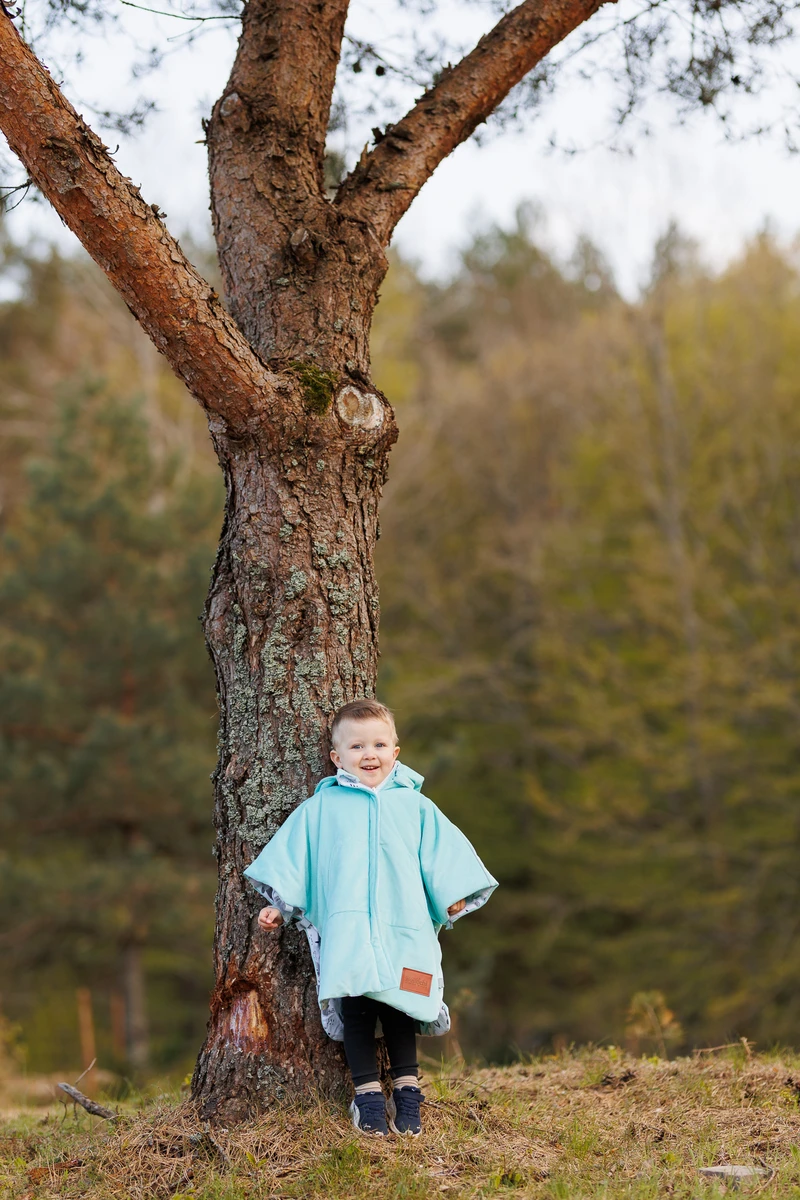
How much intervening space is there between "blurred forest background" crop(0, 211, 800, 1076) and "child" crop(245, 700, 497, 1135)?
7578 millimetres

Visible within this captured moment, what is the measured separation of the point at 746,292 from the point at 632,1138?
539 inches

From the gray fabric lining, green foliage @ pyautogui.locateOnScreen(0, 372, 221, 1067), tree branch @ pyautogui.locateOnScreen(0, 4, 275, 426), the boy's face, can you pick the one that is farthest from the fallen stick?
green foliage @ pyautogui.locateOnScreen(0, 372, 221, 1067)

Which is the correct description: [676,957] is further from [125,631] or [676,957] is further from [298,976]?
[298,976]

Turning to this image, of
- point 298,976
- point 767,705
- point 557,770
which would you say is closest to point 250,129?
point 298,976

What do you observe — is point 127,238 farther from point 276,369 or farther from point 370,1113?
point 370,1113

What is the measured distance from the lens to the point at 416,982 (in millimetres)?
2887

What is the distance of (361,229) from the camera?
3.50 meters

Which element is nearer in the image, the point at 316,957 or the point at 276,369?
the point at 316,957

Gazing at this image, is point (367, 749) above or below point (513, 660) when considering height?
below

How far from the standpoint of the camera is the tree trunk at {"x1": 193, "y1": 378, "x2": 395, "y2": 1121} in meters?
3.00

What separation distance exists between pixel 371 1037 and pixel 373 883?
15.8 inches

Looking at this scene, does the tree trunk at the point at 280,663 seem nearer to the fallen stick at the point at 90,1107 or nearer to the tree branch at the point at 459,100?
the fallen stick at the point at 90,1107

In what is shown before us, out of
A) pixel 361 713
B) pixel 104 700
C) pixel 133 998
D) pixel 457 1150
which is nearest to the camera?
pixel 457 1150

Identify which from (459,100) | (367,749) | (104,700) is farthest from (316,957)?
(104,700)
